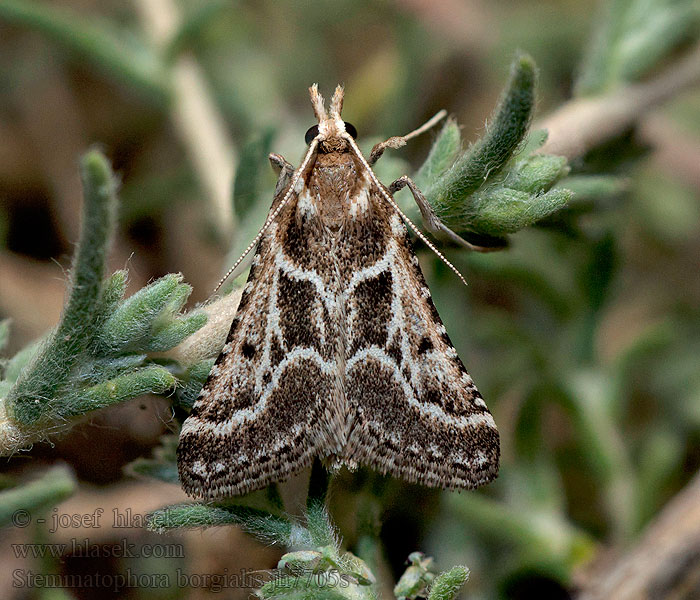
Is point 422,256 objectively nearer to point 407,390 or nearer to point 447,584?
point 407,390

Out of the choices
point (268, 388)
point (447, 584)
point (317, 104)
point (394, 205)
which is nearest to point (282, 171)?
point (317, 104)

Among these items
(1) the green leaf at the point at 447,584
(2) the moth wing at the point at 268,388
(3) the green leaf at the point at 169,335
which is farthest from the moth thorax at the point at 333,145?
(1) the green leaf at the point at 447,584

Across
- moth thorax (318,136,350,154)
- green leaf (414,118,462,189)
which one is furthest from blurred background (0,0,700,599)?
moth thorax (318,136,350,154)

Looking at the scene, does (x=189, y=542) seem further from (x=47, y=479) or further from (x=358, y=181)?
(x=358, y=181)

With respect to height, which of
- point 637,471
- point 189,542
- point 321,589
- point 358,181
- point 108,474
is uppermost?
point 358,181

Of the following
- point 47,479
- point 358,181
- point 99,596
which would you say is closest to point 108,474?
point 99,596

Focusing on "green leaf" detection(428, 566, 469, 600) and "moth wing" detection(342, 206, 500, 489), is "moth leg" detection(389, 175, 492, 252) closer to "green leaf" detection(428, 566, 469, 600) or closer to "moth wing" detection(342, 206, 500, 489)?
"moth wing" detection(342, 206, 500, 489)

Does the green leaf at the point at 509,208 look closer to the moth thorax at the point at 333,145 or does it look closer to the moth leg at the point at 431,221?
the moth leg at the point at 431,221

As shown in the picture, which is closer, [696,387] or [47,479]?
[47,479]
